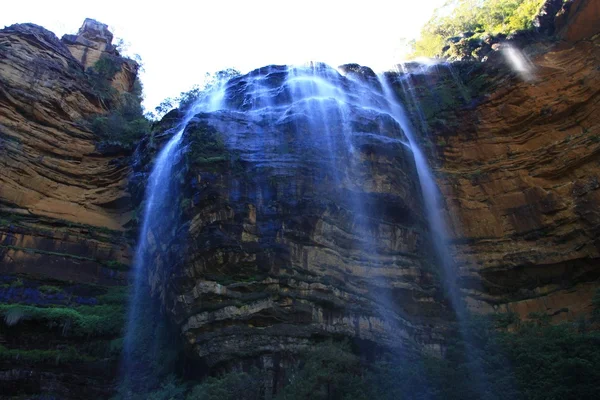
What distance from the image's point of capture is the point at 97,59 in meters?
31.4

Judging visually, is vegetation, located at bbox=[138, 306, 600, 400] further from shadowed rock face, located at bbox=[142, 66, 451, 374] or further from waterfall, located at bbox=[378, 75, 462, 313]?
waterfall, located at bbox=[378, 75, 462, 313]

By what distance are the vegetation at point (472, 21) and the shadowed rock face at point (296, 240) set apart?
10052 millimetres

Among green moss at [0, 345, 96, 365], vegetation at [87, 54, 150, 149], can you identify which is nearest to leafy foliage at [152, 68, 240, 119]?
vegetation at [87, 54, 150, 149]

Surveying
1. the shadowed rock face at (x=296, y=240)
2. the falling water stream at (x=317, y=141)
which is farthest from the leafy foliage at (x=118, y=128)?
the shadowed rock face at (x=296, y=240)

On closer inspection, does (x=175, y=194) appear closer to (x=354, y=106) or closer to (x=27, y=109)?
(x=354, y=106)

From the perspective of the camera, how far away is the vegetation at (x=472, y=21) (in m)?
23.3

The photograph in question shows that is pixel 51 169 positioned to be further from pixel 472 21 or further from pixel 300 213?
pixel 472 21

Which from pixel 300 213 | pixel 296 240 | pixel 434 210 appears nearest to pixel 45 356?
pixel 296 240

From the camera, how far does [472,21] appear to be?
28297 millimetres

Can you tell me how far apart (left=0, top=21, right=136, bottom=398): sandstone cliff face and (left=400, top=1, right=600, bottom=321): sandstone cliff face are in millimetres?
12578

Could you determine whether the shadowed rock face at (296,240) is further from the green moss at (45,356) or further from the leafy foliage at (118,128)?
the leafy foliage at (118,128)

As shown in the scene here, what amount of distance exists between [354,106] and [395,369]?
10.1 meters

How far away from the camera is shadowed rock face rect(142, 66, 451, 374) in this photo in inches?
523

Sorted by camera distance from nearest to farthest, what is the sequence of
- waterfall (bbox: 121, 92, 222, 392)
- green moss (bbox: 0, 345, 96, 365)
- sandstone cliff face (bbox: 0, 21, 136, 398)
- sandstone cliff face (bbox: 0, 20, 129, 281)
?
green moss (bbox: 0, 345, 96, 365) → waterfall (bbox: 121, 92, 222, 392) → sandstone cliff face (bbox: 0, 21, 136, 398) → sandstone cliff face (bbox: 0, 20, 129, 281)
